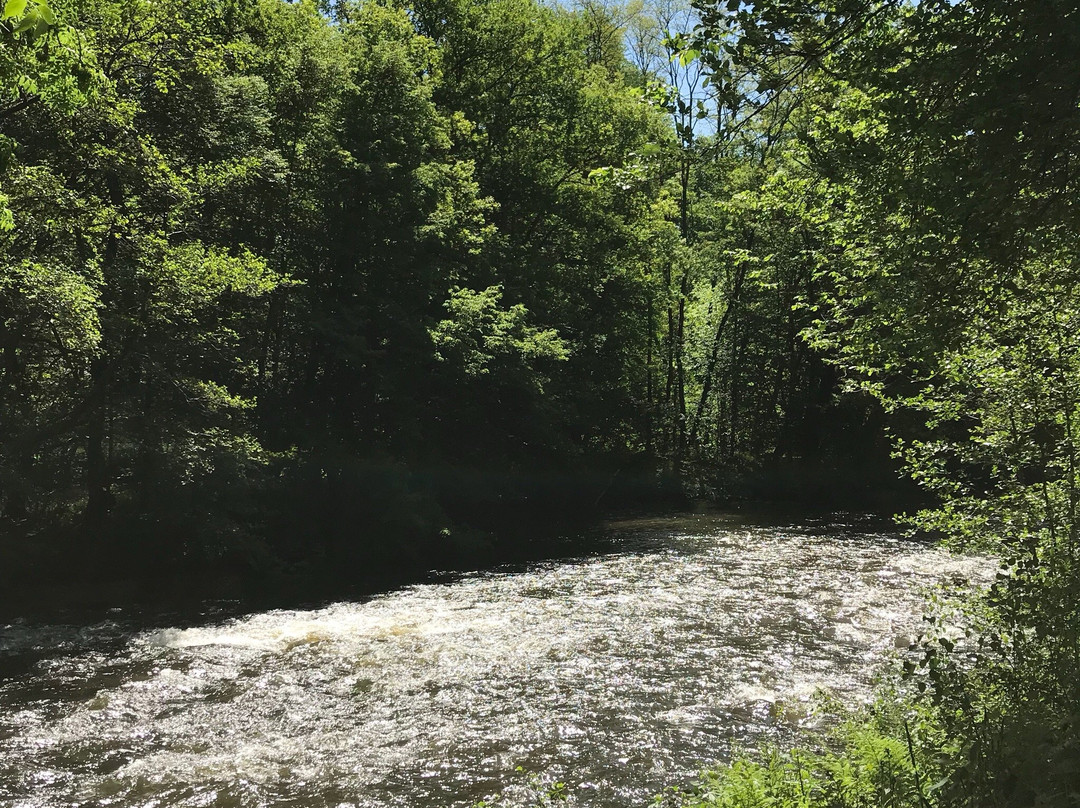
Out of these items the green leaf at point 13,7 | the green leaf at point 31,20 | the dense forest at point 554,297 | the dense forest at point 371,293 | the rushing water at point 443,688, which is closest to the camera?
the green leaf at point 13,7

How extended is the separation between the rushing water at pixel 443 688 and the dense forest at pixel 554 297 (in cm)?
212

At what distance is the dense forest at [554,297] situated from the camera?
16.1 ft

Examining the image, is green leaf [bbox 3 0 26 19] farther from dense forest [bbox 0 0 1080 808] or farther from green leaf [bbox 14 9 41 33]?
green leaf [bbox 14 9 41 33]

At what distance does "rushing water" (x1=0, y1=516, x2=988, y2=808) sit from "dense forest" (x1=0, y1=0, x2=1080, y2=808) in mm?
2123

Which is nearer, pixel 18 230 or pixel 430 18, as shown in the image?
pixel 18 230

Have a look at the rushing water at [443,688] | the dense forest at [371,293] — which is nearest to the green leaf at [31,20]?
the dense forest at [371,293]

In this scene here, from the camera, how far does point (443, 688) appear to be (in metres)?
9.80

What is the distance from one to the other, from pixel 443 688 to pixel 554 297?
19627mm

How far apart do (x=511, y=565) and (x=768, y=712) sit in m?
9.61

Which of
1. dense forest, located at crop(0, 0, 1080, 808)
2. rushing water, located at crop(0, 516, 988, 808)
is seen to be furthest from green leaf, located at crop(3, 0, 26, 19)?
rushing water, located at crop(0, 516, 988, 808)

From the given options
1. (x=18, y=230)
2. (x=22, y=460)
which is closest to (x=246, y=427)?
(x=22, y=460)

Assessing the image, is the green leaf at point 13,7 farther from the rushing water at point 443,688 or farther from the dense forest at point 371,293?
the rushing water at point 443,688

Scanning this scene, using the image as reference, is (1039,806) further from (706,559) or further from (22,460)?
(22,460)

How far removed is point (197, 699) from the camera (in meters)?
9.50
